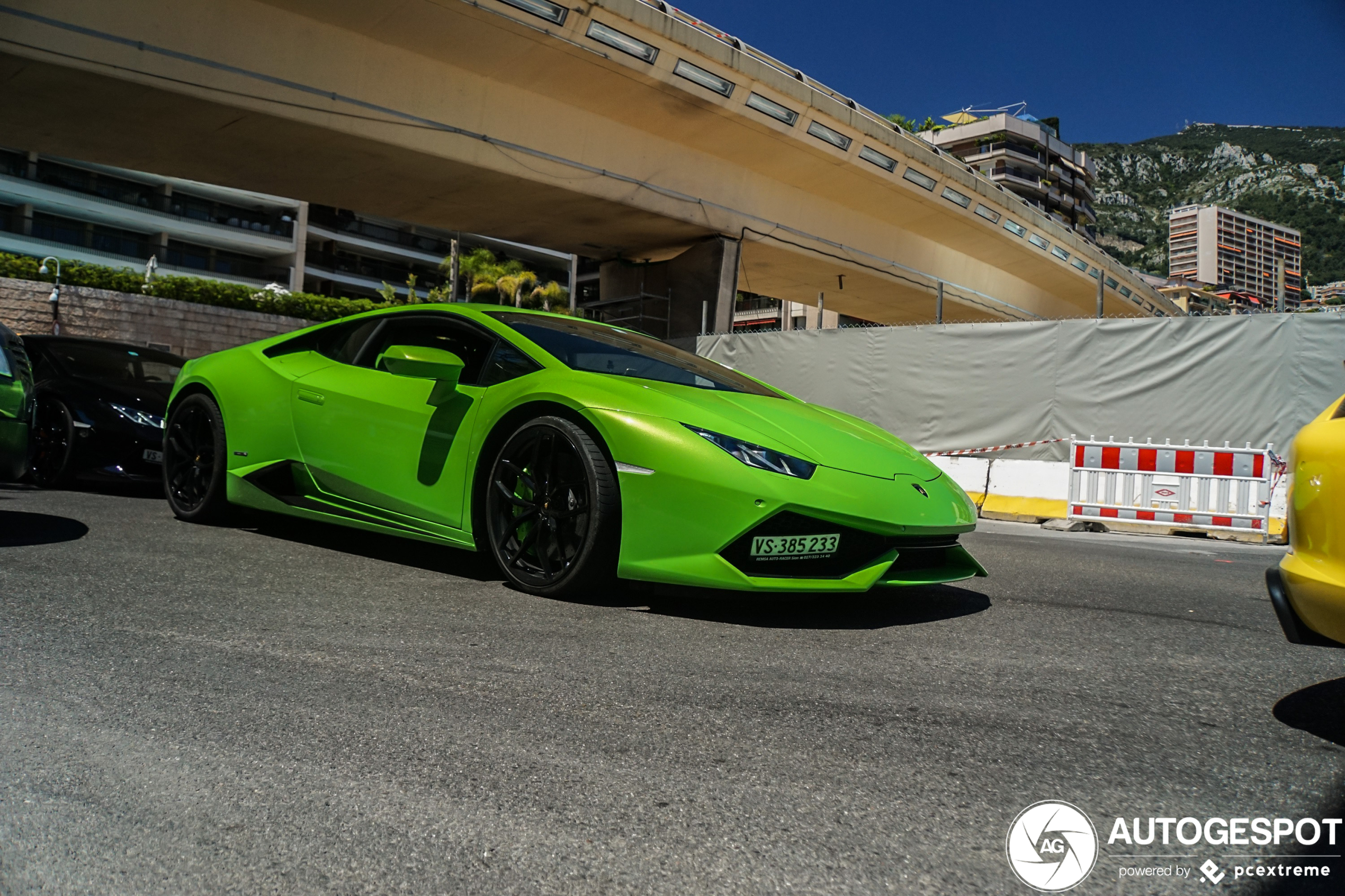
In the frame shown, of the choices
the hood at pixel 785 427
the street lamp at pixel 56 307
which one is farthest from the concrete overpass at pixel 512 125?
the hood at pixel 785 427

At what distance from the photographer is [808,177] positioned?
1991 cm

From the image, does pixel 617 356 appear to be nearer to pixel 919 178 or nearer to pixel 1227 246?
pixel 919 178

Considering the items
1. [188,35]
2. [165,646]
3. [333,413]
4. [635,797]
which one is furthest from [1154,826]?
[188,35]

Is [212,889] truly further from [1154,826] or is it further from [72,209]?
[72,209]

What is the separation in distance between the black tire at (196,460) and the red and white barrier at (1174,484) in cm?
815

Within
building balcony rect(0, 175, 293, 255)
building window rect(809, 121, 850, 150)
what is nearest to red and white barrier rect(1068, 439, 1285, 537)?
building window rect(809, 121, 850, 150)

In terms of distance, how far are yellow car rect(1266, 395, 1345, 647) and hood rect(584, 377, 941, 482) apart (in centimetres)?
148

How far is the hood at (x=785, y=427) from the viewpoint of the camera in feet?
11.6

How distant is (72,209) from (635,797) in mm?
63542

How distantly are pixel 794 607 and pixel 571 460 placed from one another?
1044 millimetres

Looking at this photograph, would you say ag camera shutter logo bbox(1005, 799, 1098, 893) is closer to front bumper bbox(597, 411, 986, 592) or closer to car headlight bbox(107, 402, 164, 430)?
front bumper bbox(597, 411, 986, 592)

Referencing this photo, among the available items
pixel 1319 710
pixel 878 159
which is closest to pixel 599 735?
pixel 1319 710

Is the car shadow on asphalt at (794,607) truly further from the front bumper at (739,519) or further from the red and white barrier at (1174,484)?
the red and white barrier at (1174,484)

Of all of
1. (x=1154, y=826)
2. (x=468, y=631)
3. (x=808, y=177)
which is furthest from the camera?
(x=808, y=177)
